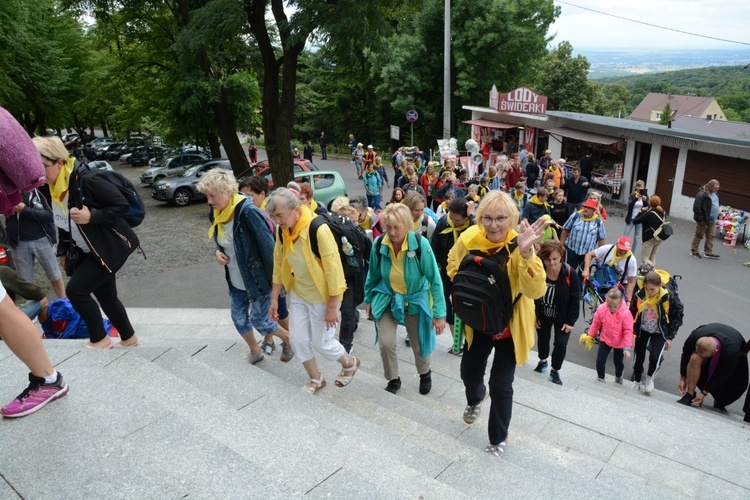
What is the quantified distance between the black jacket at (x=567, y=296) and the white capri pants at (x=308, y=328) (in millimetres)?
2418

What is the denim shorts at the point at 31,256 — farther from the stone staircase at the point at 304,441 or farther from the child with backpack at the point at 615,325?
the child with backpack at the point at 615,325

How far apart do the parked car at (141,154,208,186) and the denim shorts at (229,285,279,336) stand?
61.3 feet

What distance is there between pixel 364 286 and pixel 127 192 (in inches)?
82.8

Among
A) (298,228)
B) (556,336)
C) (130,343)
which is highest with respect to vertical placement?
(298,228)

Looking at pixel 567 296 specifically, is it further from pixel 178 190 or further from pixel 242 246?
pixel 178 190

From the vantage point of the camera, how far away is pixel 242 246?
14.5ft

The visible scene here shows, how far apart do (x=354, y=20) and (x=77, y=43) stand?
78.4 feet

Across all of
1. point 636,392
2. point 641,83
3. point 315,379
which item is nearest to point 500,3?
point 636,392

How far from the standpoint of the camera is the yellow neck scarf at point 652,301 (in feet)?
19.0

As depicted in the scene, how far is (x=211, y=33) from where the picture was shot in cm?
1322

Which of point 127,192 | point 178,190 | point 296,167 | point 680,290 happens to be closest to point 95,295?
point 127,192

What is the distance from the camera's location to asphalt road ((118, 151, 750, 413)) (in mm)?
7246

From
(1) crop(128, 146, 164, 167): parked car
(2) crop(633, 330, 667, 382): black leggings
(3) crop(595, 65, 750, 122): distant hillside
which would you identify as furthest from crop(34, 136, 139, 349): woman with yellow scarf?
(3) crop(595, 65, 750, 122): distant hillside

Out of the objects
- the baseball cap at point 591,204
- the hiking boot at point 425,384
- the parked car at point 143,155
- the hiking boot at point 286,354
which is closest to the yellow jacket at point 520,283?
the hiking boot at point 425,384
